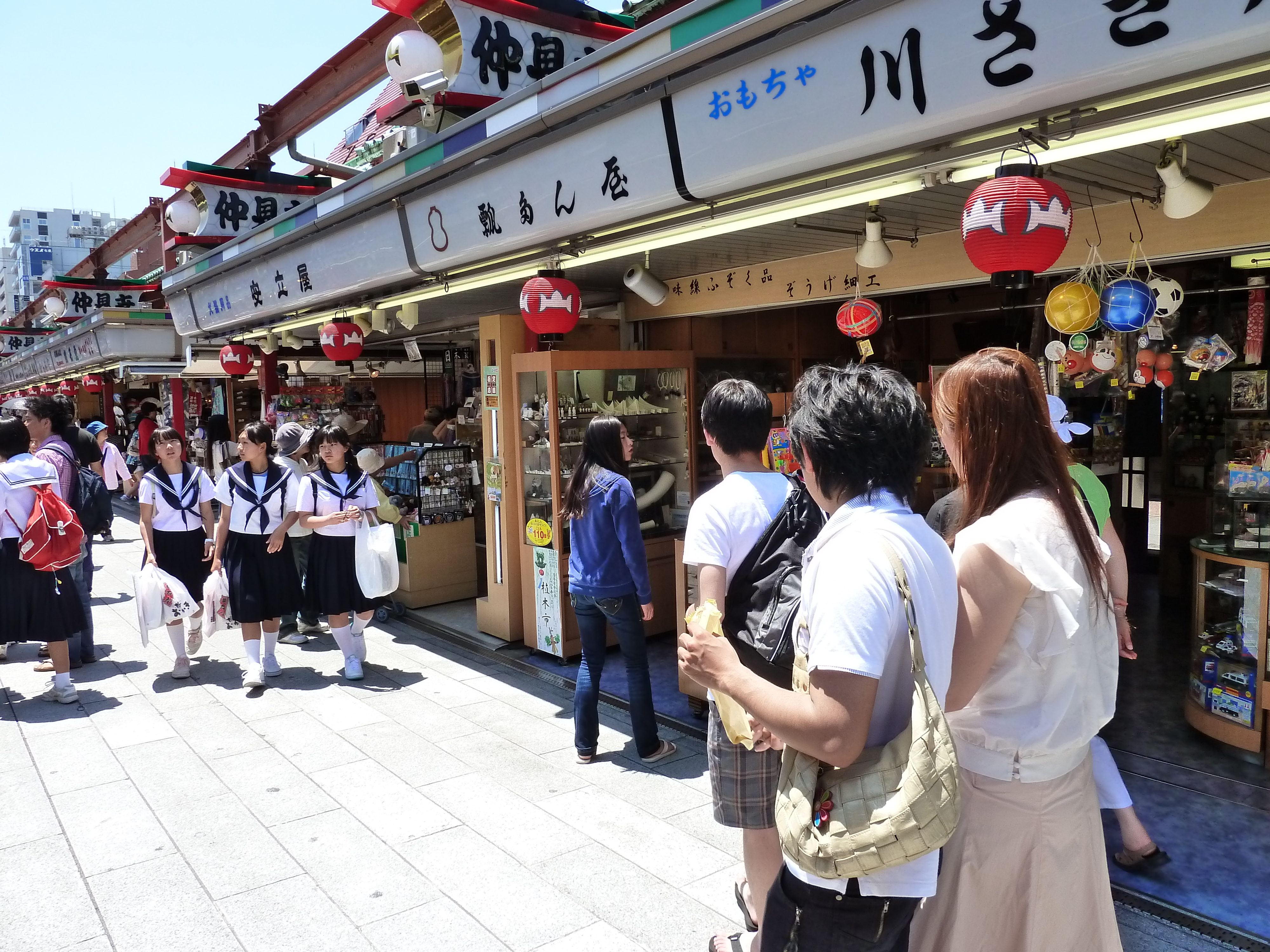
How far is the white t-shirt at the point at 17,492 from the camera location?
204 inches

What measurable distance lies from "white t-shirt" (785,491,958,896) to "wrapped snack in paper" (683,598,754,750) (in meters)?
0.25

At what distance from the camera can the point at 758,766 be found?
256 cm

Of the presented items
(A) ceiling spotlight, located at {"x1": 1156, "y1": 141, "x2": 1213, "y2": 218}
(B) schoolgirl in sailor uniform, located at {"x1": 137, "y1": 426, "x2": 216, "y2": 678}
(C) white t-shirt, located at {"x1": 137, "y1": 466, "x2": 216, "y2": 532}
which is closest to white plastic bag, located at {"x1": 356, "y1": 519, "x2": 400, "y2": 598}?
(B) schoolgirl in sailor uniform, located at {"x1": 137, "y1": 426, "x2": 216, "y2": 678}

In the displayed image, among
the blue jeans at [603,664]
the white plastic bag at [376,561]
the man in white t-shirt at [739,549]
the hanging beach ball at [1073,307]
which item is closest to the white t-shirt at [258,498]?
the white plastic bag at [376,561]

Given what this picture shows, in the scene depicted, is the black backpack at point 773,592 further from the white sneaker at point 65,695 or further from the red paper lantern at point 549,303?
the white sneaker at point 65,695

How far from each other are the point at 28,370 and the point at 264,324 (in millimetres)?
15309

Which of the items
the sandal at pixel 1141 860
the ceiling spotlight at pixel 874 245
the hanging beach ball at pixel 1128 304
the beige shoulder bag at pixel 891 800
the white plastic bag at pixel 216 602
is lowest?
the sandal at pixel 1141 860

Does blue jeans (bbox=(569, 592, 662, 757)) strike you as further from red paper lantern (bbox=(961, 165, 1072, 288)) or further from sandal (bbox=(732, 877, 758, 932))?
red paper lantern (bbox=(961, 165, 1072, 288))

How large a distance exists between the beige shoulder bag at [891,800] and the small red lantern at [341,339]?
7.27 meters

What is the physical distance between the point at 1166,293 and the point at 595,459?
2.94 metres

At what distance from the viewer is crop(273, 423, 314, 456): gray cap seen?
6.62 meters

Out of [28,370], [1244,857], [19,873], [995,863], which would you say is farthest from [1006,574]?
[28,370]

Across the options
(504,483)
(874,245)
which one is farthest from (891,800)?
(504,483)

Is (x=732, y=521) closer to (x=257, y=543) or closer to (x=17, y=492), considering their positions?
(x=257, y=543)
